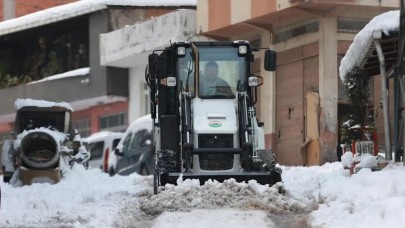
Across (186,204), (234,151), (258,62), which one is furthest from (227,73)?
(258,62)

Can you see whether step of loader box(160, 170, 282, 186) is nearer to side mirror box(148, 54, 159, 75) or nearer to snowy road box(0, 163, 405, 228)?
snowy road box(0, 163, 405, 228)

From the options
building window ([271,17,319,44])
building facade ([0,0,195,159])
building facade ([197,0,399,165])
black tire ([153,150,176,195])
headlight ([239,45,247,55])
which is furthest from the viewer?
building facade ([0,0,195,159])

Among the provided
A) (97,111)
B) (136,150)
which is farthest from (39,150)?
(97,111)

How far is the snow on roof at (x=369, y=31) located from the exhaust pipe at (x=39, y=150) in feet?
22.8

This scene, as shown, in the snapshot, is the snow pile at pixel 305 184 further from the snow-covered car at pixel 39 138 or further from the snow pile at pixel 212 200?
the snow-covered car at pixel 39 138

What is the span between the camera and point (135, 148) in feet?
103

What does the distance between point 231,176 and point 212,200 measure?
2089 millimetres

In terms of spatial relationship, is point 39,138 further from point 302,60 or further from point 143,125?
point 302,60

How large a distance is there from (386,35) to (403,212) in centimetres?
836

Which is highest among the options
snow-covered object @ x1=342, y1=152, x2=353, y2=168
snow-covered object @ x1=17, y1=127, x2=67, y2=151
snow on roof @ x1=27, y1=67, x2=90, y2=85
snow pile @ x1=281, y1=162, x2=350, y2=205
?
snow on roof @ x1=27, y1=67, x2=90, y2=85

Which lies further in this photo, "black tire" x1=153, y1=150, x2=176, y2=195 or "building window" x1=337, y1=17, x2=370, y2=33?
"building window" x1=337, y1=17, x2=370, y2=33

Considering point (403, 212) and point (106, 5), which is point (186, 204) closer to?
point (403, 212)

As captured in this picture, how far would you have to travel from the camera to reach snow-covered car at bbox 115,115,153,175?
1217 inches

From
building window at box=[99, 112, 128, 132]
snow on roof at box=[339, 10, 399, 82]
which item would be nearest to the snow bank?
snow on roof at box=[339, 10, 399, 82]
